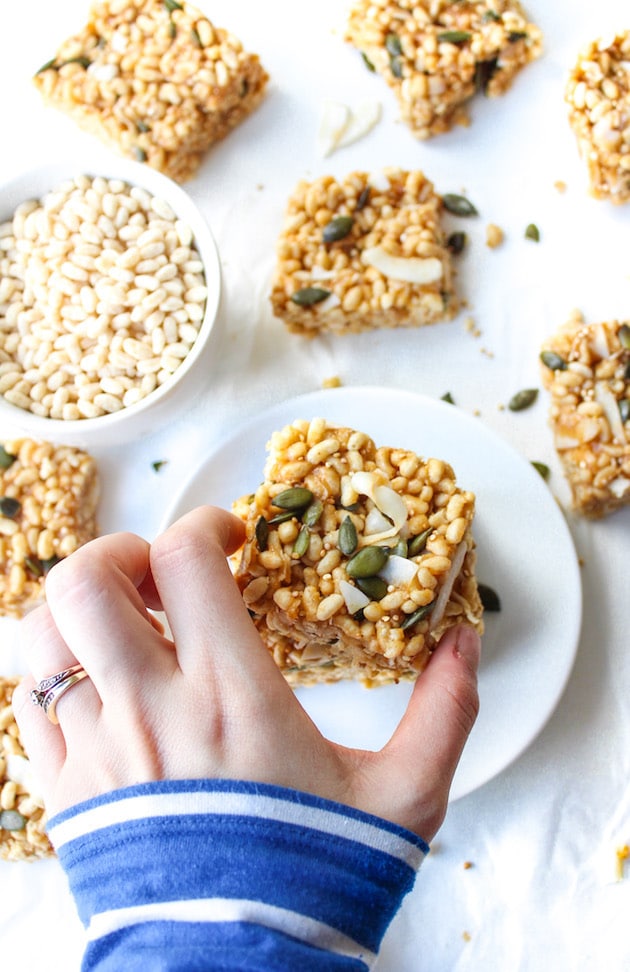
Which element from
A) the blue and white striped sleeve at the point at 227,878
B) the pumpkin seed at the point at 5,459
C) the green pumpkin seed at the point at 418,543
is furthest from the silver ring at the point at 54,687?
the pumpkin seed at the point at 5,459

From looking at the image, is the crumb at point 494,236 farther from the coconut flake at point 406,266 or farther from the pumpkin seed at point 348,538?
the pumpkin seed at point 348,538

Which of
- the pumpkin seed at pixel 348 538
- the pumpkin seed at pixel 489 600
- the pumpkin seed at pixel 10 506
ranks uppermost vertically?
the pumpkin seed at pixel 10 506

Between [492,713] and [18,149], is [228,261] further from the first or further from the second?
[492,713]

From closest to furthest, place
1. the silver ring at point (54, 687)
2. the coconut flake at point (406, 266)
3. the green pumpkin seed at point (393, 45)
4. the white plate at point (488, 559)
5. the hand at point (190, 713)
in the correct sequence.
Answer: the hand at point (190, 713), the silver ring at point (54, 687), the white plate at point (488, 559), the coconut flake at point (406, 266), the green pumpkin seed at point (393, 45)

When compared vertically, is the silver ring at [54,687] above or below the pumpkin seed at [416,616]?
above

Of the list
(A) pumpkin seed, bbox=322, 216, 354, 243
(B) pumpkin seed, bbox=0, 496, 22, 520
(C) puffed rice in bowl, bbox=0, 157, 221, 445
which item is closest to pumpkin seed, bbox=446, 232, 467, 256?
(A) pumpkin seed, bbox=322, 216, 354, 243

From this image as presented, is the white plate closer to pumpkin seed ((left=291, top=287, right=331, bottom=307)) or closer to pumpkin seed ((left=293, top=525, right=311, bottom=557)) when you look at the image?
pumpkin seed ((left=291, top=287, right=331, bottom=307))
